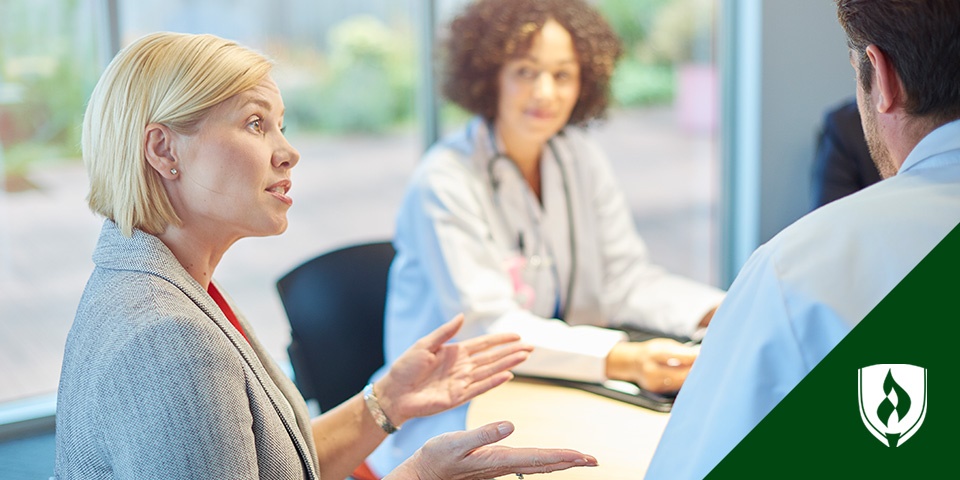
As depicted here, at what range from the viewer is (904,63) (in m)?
1.13

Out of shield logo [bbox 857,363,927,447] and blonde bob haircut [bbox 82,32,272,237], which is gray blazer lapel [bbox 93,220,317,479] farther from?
shield logo [bbox 857,363,927,447]

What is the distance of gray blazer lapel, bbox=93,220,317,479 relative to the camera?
4.12 ft

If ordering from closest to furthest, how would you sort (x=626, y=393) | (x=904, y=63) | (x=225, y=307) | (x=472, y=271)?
(x=904, y=63) < (x=225, y=307) < (x=626, y=393) < (x=472, y=271)

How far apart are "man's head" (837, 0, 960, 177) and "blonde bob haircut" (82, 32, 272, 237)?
806mm

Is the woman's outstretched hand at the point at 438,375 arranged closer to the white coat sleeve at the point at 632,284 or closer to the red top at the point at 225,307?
the red top at the point at 225,307

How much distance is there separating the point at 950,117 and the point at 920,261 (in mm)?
213

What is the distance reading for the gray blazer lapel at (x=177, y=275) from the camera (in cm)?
126

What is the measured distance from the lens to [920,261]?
1.03m

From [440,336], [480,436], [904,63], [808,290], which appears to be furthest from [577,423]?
[904,63]

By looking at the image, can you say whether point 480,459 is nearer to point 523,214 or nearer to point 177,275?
point 177,275

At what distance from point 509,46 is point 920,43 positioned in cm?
136

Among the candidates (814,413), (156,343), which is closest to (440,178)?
(156,343)

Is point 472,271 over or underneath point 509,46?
underneath

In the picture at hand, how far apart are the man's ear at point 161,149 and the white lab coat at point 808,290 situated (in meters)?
0.72
